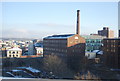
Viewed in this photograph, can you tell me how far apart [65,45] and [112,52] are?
1317 mm

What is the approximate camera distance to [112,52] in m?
3.49

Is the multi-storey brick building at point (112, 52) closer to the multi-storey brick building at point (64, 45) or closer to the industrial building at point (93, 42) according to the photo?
the industrial building at point (93, 42)

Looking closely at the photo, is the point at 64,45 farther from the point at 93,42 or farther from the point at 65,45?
the point at 93,42

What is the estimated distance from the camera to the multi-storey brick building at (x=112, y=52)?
337 cm

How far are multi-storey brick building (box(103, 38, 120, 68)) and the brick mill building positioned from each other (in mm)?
672

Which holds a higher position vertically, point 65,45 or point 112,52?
point 65,45

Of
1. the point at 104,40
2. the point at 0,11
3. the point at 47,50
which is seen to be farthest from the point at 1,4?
the point at 104,40

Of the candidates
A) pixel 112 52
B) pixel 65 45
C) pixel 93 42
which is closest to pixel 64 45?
pixel 65 45

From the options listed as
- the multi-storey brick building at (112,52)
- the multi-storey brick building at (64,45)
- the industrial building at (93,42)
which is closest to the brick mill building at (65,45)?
the multi-storey brick building at (64,45)

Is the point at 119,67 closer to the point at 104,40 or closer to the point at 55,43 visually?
the point at 104,40

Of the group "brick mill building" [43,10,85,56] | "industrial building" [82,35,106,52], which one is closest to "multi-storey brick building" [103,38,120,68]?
"industrial building" [82,35,106,52]

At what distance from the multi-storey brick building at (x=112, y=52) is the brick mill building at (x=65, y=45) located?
67cm

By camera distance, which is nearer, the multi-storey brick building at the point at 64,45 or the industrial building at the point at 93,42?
the multi-storey brick building at the point at 64,45

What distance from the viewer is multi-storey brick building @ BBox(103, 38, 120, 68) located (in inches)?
133
